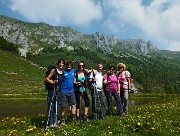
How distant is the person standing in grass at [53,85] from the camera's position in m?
17.1

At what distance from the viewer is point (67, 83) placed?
17562 mm

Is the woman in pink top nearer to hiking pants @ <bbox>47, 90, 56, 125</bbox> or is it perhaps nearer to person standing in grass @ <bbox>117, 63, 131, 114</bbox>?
person standing in grass @ <bbox>117, 63, 131, 114</bbox>

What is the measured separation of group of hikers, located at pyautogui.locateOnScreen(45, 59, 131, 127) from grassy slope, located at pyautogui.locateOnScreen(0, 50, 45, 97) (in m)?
57.3

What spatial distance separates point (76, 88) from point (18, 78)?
89.9 meters

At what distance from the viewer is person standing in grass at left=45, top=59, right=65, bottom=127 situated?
17.1 meters

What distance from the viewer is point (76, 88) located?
18.5 m

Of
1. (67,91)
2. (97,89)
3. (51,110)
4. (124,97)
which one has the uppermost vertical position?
(97,89)

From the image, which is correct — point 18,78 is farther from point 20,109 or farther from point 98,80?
point 98,80

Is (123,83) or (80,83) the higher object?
(123,83)

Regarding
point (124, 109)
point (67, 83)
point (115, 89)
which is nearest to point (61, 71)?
point (67, 83)

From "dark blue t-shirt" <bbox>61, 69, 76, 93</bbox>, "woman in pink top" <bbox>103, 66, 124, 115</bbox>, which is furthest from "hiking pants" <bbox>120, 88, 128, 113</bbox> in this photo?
"dark blue t-shirt" <bbox>61, 69, 76, 93</bbox>

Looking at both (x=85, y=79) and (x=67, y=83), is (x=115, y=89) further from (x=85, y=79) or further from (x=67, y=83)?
(x=67, y=83)

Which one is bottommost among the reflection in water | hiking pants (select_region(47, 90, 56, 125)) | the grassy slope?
the reflection in water

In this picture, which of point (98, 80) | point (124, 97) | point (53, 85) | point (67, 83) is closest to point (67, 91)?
point (67, 83)
